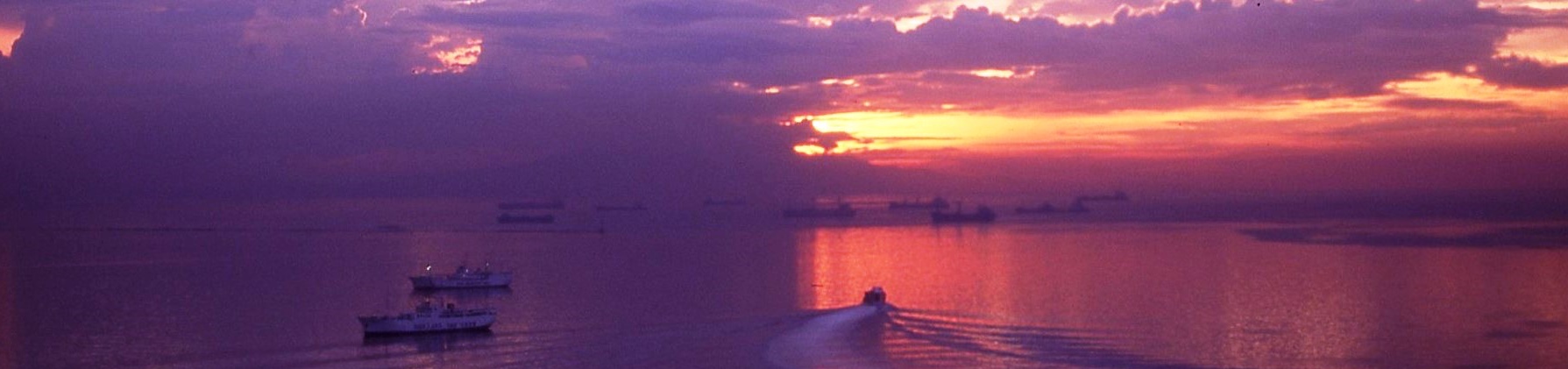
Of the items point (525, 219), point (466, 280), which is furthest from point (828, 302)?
point (525, 219)

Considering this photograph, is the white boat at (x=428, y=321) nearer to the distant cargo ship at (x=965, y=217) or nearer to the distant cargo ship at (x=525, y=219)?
the distant cargo ship at (x=525, y=219)

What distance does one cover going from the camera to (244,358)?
2284cm

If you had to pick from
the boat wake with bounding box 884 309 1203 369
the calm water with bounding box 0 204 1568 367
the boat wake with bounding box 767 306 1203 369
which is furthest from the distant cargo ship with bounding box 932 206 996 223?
the boat wake with bounding box 884 309 1203 369

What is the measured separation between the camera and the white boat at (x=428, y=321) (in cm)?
2586

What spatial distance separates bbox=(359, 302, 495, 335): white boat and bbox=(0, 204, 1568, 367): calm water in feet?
1.21

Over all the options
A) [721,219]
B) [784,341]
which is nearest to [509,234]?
[721,219]

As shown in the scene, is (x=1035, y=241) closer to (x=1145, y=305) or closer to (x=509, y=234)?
(x=509, y=234)

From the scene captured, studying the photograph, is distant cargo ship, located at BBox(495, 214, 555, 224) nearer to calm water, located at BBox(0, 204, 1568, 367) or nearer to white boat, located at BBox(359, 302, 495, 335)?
calm water, located at BBox(0, 204, 1568, 367)

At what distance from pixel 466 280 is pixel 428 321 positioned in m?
14.3

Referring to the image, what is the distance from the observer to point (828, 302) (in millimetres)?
33875

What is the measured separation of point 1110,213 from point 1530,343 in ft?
301

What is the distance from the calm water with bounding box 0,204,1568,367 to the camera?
918 inches

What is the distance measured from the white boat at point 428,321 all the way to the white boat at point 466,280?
1296cm

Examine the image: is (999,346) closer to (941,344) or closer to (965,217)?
(941,344)
